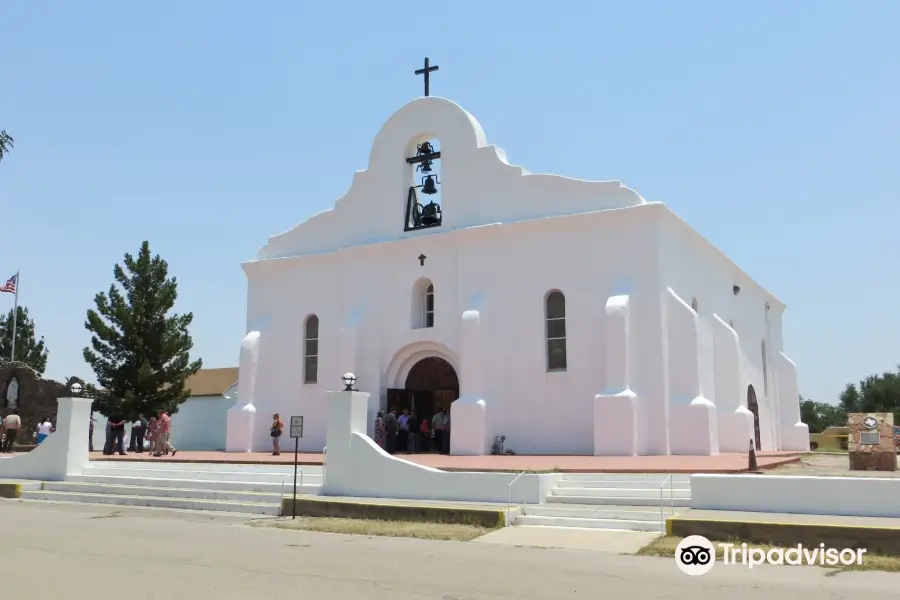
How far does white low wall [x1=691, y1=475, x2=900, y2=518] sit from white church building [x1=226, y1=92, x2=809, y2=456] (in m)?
7.37

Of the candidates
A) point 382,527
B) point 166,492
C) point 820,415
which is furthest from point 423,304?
point 820,415

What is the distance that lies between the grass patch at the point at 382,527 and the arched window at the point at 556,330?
9.85 meters

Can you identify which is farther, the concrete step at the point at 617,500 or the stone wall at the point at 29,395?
the stone wall at the point at 29,395

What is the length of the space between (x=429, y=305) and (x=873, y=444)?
42.5 ft

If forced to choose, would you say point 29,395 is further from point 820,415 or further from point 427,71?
point 820,415

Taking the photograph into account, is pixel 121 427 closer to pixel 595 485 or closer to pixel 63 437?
pixel 63 437

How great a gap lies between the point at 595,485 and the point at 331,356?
41.9 feet

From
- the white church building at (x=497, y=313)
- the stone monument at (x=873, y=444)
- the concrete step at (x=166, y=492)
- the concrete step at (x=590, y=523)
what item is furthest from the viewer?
the white church building at (x=497, y=313)

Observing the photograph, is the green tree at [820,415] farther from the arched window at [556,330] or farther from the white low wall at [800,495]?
the white low wall at [800,495]

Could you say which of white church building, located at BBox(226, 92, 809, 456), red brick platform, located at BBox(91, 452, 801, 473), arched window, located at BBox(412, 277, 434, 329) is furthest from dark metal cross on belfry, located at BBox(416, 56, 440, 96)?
red brick platform, located at BBox(91, 452, 801, 473)

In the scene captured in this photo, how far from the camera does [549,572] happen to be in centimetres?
920

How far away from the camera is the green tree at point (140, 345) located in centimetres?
3080

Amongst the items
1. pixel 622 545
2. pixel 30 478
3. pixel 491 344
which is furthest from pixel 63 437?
pixel 622 545

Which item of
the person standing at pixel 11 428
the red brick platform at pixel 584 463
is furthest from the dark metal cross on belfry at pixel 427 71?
the person standing at pixel 11 428
